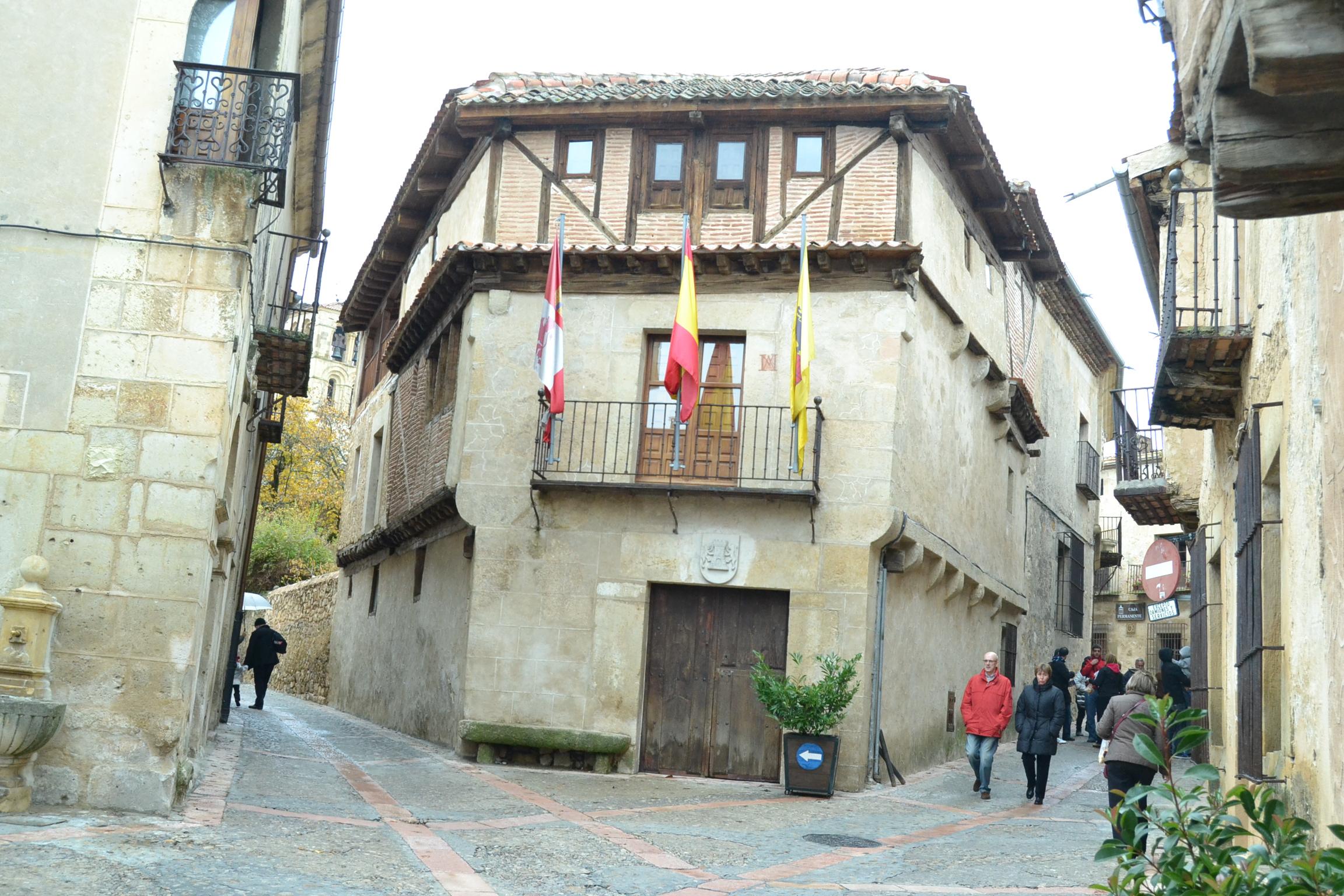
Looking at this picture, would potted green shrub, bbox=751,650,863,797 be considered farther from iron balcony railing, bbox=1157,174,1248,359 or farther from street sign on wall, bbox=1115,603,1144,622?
street sign on wall, bbox=1115,603,1144,622

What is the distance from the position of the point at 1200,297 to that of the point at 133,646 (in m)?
9.56

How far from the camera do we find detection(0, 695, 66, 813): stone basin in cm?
792

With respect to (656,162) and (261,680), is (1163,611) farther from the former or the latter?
(261,680)

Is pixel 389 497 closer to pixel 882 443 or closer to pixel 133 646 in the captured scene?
pixel 882 443

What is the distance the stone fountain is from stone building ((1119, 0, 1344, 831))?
23.5 feet

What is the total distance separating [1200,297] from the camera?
1209cm

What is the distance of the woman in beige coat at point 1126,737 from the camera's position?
936 cm

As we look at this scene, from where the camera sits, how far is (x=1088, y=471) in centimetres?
2838

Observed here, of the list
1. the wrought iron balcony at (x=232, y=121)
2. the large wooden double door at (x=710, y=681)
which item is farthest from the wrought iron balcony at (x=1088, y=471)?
the wrought iron balcony at (x=232, y=121)

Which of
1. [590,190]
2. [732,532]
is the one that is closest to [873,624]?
[732,532]

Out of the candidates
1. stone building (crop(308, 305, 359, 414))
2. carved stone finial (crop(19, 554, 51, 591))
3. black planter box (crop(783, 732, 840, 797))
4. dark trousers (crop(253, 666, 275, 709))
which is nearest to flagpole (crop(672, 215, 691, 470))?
black planter box (crop(783, 732, 840, 797))

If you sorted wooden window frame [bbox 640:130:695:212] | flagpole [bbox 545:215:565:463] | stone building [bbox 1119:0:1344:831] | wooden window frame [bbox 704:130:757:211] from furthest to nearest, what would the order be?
wooden window frame [bbox 640:130:695:212]
wooden window frame [bbox 704:130:757:211]
flagpole [bbox 545:215:565:463]
stone building [bbox 1119:0:1344:831]

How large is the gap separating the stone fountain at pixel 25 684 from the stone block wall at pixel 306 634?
59.0 feet

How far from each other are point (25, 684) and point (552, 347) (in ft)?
22.4
